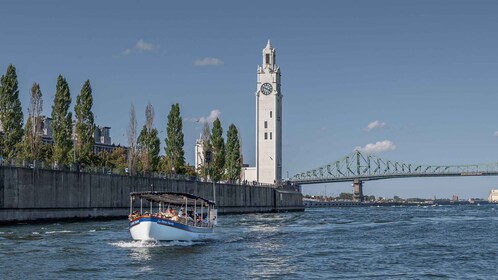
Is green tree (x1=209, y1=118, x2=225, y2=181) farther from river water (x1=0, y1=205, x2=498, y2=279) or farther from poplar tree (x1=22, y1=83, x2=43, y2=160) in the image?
river water (x1=0, y1=205, x2=498, y2=279)

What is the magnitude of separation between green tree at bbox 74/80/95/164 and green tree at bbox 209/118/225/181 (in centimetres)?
4968

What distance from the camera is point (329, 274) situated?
44.9 metres

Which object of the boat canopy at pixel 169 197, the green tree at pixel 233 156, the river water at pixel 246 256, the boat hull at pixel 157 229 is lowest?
the river water at pixel 246 256

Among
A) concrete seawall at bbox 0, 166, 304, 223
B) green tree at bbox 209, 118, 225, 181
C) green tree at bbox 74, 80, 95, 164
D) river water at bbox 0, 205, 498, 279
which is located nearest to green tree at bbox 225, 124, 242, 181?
green tree at bbox 209, 118, 225, 181

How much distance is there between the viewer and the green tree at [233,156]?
6851 inches

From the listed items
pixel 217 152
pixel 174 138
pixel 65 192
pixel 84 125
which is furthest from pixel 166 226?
pixel 217 152

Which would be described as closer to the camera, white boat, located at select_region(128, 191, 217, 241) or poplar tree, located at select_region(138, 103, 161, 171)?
white boat, located at select_region(128, 191, 217, 241)

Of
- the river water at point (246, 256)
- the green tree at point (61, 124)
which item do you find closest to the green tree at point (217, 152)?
the green tree at point (61, 124)

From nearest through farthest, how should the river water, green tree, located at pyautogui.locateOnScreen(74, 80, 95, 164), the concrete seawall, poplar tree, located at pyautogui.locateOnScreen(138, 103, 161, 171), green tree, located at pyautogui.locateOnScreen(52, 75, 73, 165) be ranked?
the river water
the concrete seawall
green tree, located at pyautogui.locateOnScreen(52, 75, 73, 165)
green tree, located at pyautogui.locateOnScreen(74, 80, 95, 164)
poplar tree, located at pyautogui.locateOnScreen(138, 103, 161, 171)

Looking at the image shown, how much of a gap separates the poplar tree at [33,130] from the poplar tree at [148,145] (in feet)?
91.6

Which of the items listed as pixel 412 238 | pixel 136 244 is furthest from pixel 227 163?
pixel 136 244

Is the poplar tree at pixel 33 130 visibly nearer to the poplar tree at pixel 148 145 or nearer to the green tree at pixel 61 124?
the green tree at pixel 61 124

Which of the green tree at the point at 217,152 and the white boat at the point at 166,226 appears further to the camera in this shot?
the green tree at the point at 217,152

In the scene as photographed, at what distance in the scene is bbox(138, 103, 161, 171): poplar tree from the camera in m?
132
